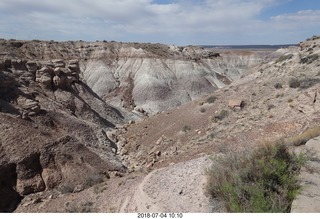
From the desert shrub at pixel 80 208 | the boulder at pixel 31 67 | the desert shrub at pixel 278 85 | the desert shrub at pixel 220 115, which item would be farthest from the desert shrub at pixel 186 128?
the boulder at pixel 31 67

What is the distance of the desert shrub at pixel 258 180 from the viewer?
6.57 meters

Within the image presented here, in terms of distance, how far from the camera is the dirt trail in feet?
25.2

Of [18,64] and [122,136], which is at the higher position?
[18,64]

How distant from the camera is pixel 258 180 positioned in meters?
7.24

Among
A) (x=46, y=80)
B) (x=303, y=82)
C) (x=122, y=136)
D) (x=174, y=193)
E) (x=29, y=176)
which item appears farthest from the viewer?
(x=46, y=80)

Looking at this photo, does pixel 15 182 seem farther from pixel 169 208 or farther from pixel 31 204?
pixel 169 208

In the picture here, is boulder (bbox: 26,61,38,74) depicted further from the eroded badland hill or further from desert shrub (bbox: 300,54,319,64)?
desert shrub (bbox: 300,54,319,64)

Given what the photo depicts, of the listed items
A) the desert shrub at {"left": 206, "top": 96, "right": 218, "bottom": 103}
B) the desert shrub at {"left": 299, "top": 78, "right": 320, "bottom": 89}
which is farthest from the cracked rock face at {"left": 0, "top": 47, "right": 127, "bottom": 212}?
the desert shrub at {"left": 299, "top": 78, "right": 320, "bottom": 89}

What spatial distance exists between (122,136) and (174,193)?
19818mm

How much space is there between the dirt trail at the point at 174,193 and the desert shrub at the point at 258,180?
39cm

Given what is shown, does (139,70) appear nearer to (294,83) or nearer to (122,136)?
(122,136)

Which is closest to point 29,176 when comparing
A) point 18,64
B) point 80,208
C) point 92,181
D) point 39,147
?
point 39,147

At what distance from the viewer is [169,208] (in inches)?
302

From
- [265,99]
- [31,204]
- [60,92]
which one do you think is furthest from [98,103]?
[31,204]
